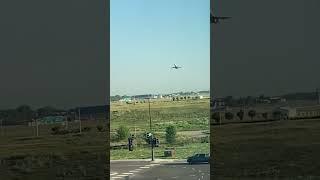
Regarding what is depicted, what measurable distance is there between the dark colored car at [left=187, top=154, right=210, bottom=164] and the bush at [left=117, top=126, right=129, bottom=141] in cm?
143

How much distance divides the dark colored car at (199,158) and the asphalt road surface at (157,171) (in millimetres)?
90

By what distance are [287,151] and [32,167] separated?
4.46 meters

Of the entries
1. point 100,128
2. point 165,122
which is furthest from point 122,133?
point 100,128

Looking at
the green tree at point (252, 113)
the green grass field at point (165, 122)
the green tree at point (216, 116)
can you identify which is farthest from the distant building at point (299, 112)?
the green grass field at point (165, 122)

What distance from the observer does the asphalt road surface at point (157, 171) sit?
10.8 m

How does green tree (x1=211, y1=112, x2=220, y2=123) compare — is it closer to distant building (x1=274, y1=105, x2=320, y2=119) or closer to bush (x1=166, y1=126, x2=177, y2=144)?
distant building (x1=274, y1=105, x2=320, y2=119)

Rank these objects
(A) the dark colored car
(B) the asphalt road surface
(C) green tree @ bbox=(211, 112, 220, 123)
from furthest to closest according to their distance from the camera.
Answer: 1. (A) the dark colored car
2. (B) the asphalt road surface
3. (C) green tree @ bbox=(211, 112, 220, 123)

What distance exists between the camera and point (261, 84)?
9.92 m

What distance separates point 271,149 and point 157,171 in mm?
2479

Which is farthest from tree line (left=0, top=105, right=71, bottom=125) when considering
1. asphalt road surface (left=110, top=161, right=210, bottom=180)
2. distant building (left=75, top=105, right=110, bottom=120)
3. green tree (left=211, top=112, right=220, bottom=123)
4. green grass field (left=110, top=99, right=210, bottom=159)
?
green tree (left=211, top=112, right=220, bottom=123)

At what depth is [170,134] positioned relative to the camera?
39.0 feet

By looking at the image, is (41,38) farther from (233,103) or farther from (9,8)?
(233,103)

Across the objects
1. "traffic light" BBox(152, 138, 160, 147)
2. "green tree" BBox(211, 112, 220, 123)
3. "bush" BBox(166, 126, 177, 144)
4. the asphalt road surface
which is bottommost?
the asphalt road surface

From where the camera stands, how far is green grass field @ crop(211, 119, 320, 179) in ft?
32.5
